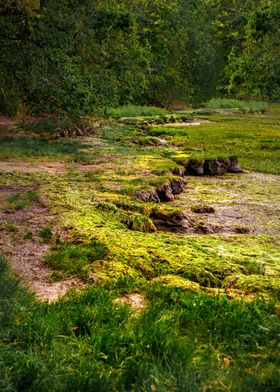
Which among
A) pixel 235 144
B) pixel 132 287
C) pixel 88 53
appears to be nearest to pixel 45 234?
pixel 132 287

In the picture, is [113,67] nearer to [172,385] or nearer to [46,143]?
[46,143]

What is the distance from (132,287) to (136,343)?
143 centimetres

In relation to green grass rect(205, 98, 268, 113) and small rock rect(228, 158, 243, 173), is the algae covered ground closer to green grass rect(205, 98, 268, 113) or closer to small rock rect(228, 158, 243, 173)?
small rock rect(228, 158, 243, 173)

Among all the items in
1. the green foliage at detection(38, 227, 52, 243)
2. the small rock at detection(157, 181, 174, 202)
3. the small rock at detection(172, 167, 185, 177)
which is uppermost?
the green foliage at detection(38, 227, 52, 243)

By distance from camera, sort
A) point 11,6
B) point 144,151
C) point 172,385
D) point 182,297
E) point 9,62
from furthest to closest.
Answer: point 144,151, point 9,62, point 11,6, point 182,297, point 172,385

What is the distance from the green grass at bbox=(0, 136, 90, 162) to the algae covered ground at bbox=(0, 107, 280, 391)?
135 inches

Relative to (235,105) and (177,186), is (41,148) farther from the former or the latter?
(235,105)

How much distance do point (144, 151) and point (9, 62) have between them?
5.34 m

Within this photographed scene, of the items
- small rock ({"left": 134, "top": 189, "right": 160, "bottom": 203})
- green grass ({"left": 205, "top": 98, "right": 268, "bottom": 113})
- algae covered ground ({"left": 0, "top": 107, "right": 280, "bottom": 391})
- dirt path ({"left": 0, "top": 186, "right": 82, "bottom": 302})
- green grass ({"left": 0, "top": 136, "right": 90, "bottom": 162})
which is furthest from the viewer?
green grass ({"left": 205, "top": 98, "right": 268, "bottom": 113})

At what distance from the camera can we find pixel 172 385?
3.16m

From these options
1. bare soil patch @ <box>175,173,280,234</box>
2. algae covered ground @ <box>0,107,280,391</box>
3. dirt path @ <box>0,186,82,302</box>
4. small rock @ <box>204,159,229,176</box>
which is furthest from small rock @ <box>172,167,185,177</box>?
dirt path @ <box>0,186,82,302</box>

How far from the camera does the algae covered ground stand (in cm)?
335

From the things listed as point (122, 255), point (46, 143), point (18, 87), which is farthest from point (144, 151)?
point (122, 255)

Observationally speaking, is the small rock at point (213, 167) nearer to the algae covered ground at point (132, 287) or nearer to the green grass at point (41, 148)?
the green grass at point (41, 148)
